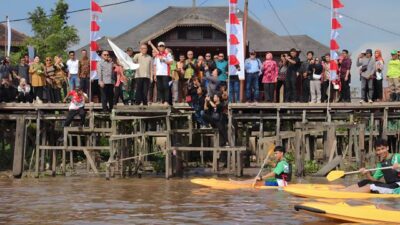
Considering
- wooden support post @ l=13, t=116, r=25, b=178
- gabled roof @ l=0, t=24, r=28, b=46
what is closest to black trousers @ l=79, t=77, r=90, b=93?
wooden support post @ l=13, t=116, r=25, b=178

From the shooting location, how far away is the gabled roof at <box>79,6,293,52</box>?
1444 inches

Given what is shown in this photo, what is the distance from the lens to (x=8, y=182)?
2206 centimetres

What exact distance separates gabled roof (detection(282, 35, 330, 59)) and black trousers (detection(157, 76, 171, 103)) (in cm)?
2381

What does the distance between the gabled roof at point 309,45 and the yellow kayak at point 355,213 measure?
32136mm

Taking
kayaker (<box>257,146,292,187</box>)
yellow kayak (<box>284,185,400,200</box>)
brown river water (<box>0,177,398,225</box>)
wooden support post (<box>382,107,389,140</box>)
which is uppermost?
wooden support post (<box>382,107,389,140</box>)

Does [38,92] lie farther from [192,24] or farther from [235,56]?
[192,24]

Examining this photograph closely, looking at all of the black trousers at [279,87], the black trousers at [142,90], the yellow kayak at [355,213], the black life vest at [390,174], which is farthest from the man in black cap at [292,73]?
the yellow kayak at [355,213]

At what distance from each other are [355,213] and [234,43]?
10.1 meters

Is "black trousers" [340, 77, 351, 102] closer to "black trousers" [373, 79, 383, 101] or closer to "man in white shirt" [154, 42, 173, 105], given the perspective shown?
"black trousers" [373, 79, 383, 101]

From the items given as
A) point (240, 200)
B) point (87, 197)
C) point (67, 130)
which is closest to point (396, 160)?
point (240, 200)

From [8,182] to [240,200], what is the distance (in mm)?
8258

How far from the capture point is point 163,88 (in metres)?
22.0

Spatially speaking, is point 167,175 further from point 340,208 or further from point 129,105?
point 340,208

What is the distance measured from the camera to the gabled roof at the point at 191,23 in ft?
120
